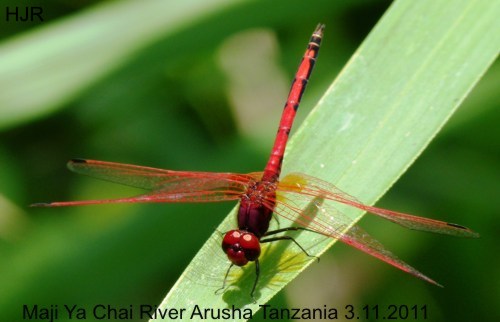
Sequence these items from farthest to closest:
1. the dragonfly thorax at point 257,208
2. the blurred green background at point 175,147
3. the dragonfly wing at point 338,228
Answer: the blurred green background at point 175,147
the dragonfly thorax at point 257,208
the dragonfly wing at point 338,228

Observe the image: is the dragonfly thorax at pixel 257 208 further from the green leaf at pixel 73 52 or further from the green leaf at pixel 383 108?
the green leaf at pixel 73 52

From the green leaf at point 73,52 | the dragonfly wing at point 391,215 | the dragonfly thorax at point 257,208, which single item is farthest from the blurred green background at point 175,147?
the dragonfly wing at point 391,215

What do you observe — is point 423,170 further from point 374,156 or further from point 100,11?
point 100,11

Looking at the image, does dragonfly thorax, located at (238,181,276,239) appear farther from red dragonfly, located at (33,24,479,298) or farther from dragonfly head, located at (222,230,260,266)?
dragonfly head, located at (222,230,260,266)

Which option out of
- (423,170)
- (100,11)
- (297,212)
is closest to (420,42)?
(297,212)

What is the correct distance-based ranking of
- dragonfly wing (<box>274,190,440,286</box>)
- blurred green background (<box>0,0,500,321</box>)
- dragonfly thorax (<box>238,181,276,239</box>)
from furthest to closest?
blurred green background (<box>0,0,500,321</box>), dragonfly thorax (<box>238,181,276,239</box>), dragonfly wing (<box>274,190,440,286</box>)

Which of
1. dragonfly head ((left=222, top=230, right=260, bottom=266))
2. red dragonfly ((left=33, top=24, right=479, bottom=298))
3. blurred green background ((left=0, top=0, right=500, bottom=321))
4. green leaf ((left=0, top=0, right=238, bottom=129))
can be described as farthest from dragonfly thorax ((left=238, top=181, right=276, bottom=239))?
green leaf ((left=0, top=0, right=238, bottom=129))

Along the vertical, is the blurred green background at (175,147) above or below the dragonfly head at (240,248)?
above

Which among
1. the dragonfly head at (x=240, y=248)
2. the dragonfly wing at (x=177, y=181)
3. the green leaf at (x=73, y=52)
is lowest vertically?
the dragonfly head at (x=240, y=248)

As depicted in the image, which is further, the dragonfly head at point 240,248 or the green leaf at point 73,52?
the green leaf at point 73,52
